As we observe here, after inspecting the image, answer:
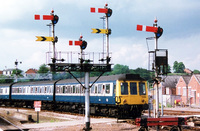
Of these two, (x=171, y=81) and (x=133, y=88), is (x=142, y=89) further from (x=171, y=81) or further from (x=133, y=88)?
(x=171, y=81)

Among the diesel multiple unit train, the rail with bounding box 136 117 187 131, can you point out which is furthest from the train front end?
the rail with bounding box 136 117 187 131

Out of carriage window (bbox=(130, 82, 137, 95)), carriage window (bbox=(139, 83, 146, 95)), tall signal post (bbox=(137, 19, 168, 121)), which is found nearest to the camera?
tall signal post (bbox=(137, 19, 168, 121))

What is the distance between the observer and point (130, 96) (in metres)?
21.8

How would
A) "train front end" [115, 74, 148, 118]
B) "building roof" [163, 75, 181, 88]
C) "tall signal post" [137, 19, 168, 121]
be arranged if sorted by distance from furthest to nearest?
"building roof" [163, 75, 181, 88]
"train front end" [115, 74, 148, 118]
"tall signal post" [137, 19, 168, 121]

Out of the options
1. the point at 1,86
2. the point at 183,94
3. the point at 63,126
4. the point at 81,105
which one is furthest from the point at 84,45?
the point at 183,94

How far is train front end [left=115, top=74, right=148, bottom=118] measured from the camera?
2161 cm

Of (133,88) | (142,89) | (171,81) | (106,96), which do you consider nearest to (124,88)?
(133,88)

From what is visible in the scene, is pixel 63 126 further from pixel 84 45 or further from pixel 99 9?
pixel 99 9

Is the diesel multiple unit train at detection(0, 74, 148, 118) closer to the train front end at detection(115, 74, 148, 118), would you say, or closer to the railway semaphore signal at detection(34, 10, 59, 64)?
the train front end at detection(115, 74, 148, 118)

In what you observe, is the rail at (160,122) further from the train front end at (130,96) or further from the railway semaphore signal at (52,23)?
the train front end at (130,96)

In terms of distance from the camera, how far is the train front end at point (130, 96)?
851 inches

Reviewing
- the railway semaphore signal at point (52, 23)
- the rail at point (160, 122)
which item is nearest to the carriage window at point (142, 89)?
the rail at point (160, 122)

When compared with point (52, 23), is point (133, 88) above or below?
below

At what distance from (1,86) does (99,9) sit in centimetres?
3742
